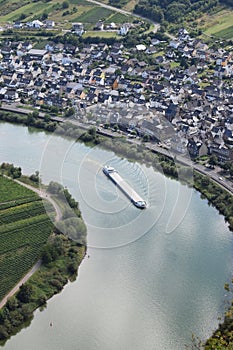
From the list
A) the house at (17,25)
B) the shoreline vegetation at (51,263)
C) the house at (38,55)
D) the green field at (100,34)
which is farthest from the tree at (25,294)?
the house at (17,25)

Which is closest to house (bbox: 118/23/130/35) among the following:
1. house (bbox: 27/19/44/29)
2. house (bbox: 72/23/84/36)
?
house (bbox: 72/23/84/36)

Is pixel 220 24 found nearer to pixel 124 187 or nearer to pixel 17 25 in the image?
pixel 17 25

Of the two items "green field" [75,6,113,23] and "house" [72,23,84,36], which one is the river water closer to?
"house" [72,23,84,36]

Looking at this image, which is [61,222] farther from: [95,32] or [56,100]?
[95,32]

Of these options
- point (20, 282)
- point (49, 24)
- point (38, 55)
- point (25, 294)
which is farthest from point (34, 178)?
point (49, 24)

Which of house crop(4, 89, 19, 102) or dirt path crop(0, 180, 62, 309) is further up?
dirt path crop(0, 180, 62, 309)

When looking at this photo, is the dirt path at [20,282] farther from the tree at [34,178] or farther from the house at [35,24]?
the house at [35,24]
